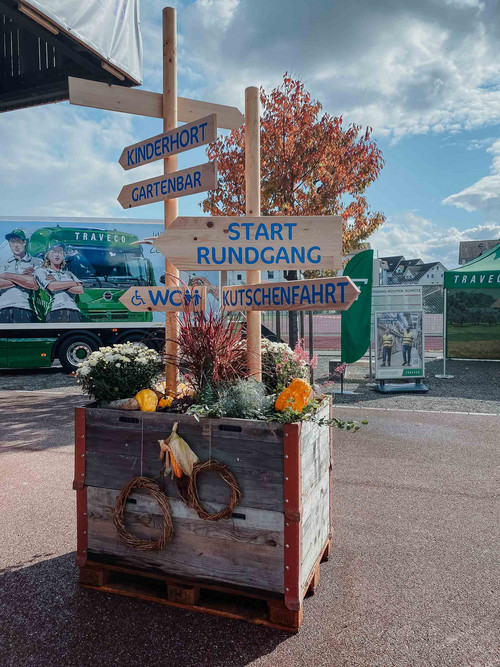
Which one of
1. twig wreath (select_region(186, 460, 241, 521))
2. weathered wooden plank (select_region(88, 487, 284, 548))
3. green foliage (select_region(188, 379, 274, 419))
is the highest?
green foliage (select_region(188, 379, 274, 419))

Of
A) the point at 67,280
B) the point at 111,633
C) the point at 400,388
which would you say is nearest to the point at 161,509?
the point at 111,633

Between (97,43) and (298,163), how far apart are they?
542 centimetres

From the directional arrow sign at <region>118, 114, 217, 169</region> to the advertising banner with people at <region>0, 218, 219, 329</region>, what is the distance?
20.8 feet

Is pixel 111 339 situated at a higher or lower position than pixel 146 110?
lower

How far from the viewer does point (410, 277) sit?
3098 inches

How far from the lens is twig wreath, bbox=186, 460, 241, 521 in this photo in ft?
7.25

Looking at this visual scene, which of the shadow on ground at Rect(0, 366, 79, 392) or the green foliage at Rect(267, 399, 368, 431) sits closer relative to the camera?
the green foliage at Rect(267, 399, 368, 431)

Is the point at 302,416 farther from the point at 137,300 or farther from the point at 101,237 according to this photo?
the point at 101,237

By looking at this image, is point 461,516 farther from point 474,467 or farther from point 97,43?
point 97,43

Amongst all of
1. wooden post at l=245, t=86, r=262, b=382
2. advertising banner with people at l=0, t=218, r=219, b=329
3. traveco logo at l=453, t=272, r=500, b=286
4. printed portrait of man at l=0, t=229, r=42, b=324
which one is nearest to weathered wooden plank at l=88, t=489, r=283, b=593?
wooden post at l=245, t=86, r=262, b=382

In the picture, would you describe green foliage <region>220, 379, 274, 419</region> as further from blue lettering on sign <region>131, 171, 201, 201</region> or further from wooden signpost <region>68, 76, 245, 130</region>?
wooden signpost <region>68, 76, 245, 130</region>

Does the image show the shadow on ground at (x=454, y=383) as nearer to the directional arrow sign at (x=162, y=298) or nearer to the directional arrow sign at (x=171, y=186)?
the directional arrow sign at (x=162, y=298)

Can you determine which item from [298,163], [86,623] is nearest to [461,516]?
[86,623]

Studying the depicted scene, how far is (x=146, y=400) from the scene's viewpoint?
257 cm
